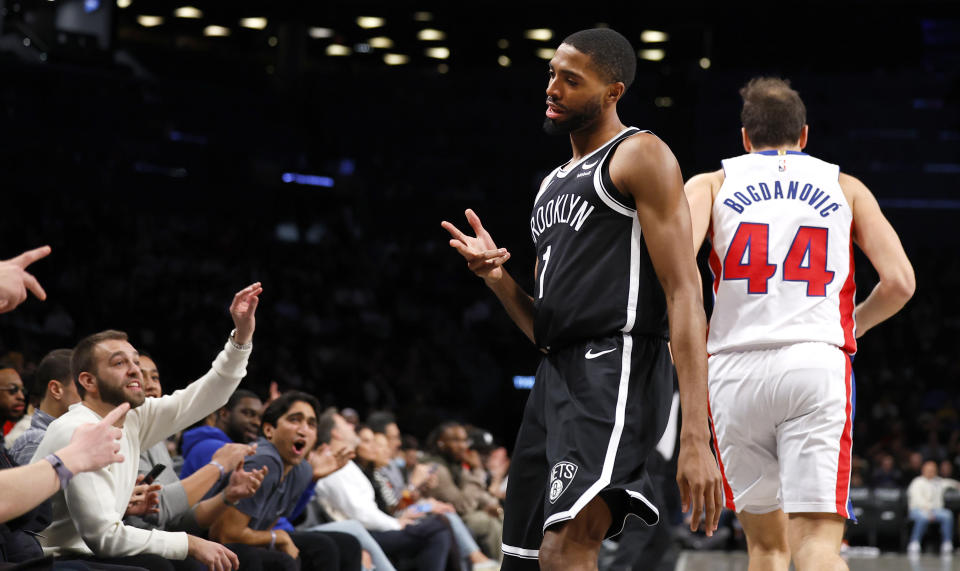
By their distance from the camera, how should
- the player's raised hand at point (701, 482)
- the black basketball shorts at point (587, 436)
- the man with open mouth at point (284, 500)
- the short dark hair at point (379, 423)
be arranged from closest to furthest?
the player's raised hand at point (701, 482) → the black basketball shorts at point (587, 436) → the man with open mouth at point (284, 500) → the short dark hair at point (379, 423)

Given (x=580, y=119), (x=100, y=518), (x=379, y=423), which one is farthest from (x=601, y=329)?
(x=379, y=423)

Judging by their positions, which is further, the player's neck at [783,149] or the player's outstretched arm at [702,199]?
the player's neck at [783,149]

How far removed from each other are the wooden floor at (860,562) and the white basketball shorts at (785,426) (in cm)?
644

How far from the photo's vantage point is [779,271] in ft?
12.1

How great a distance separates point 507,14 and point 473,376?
5853mm

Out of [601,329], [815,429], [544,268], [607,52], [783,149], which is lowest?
[815,429]

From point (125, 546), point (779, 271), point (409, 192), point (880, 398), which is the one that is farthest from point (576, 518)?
point (409, 192)

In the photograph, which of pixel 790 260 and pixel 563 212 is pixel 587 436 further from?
pixel 790 260

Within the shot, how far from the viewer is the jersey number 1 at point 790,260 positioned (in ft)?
12.0

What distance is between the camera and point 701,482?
8.61 ft

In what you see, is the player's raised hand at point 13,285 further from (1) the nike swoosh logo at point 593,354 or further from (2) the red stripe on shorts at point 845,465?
(2) the red stripe on shorts at point 845,465

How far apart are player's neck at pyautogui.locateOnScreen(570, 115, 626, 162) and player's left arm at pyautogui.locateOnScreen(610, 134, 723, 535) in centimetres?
17

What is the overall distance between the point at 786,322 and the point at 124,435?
8.03 ft

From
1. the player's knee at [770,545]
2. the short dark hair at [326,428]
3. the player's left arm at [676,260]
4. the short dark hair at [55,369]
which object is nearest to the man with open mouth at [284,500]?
the short dark hair at [55,369]
